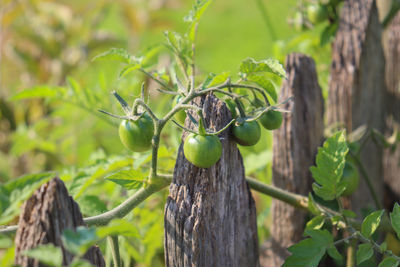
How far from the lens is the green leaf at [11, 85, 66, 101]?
1.41 meters

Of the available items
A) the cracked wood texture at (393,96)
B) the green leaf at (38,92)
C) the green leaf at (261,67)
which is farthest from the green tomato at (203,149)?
the cracked wood texture at (393,96)

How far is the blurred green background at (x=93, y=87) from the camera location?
5.01 feet

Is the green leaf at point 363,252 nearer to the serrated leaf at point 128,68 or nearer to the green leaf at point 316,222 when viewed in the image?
the green leaf at point 316,222

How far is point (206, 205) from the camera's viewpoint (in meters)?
1.00

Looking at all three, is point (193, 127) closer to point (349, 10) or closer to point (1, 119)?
point (349, 10)

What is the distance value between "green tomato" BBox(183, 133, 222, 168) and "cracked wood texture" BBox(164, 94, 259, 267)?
8 centimetres

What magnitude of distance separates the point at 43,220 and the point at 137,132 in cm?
26

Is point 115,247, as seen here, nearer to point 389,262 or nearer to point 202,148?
point 202,148

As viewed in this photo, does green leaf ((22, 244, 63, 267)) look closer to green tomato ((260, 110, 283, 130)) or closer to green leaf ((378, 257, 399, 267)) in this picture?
green tomato ((260, 110, 283, 130))

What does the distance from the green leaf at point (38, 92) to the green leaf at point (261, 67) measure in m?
0.74

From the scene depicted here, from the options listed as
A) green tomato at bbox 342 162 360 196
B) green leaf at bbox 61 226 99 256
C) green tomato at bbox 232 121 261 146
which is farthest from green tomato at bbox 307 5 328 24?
green leaf at bbox 61 226 99 256

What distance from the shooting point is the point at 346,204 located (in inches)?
62.7

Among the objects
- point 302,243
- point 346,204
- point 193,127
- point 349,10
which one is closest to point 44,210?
point 193,127

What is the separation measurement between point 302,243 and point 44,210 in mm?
609
